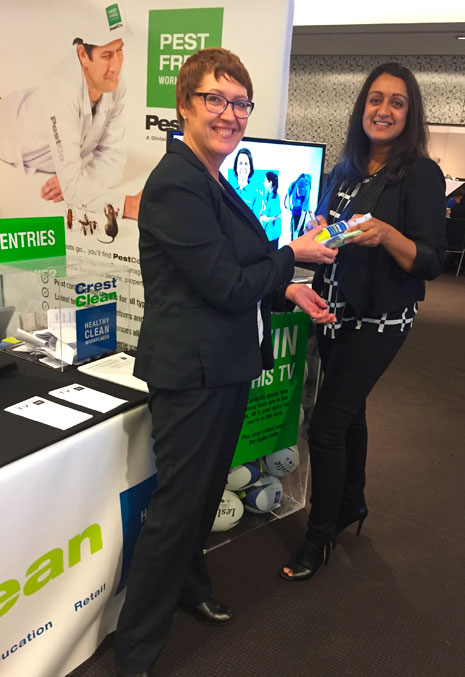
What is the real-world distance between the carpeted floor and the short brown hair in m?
1.48

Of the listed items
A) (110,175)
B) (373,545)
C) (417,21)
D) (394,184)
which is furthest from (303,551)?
(417,21)

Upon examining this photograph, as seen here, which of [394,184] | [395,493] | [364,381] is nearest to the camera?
[394,184]

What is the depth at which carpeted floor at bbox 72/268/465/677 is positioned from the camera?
1.59 m

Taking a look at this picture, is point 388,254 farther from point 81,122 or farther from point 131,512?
point 81,122

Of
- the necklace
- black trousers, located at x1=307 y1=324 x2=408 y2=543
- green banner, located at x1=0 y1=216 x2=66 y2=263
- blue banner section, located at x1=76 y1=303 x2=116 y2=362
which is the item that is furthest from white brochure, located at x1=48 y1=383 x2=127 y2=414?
the necklace

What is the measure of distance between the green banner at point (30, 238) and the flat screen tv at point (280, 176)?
616mm

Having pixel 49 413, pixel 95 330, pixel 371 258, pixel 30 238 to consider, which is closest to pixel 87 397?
pixel 49 413

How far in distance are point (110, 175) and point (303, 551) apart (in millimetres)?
2226

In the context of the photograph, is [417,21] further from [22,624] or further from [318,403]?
[22,624]

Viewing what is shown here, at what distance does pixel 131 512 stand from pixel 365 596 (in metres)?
0.90

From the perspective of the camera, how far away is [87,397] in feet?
4.99

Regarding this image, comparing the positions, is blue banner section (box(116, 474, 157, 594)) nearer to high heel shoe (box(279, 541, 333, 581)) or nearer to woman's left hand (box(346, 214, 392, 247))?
high heel shoe (box(279, 541, 333, 581))

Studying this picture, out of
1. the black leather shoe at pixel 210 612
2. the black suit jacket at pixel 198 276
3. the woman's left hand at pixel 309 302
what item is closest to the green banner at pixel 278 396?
the woman's left hand at pixel 309 302

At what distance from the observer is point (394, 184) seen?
5.26 feet
